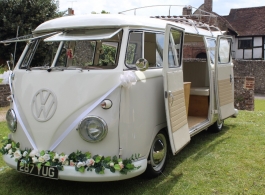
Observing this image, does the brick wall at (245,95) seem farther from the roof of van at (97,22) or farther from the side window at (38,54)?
the side window at (38,54)

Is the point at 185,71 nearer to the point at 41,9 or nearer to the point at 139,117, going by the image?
the point at 139,117

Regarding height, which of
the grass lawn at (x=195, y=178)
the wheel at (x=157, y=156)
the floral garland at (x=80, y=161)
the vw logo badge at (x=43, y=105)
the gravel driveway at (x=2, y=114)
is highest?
the vw logo badge at (x=43, y=105)

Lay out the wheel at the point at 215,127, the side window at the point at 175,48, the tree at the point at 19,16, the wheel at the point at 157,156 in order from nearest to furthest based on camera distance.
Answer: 1. the wheel at the point at 157,156
2. the side window at the point at 175,48
3. the wheel at the point at 215,127
4. the tree at the point at 19,16

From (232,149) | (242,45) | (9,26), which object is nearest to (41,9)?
(9,26)

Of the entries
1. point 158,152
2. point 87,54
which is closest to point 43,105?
point 87,54

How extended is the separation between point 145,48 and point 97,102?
1.19m

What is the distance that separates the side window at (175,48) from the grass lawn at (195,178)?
162 cm

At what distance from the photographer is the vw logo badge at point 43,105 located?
3.86 metres

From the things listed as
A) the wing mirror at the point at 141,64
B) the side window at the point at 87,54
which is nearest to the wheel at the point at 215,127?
the side window at the point at 87,54

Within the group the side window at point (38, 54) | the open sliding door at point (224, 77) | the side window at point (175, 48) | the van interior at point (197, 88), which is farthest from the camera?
the van interior at point (197, 88)

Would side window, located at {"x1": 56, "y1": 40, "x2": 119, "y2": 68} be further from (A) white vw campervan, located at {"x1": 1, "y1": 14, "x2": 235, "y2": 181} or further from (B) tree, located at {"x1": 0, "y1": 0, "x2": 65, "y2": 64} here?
(B) tree, located at {"x1": 0, "y1": 0, "x2": 65, "y2": 64}

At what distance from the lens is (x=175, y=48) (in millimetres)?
4773

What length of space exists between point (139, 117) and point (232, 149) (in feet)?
9.08

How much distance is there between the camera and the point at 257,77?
24281 mm
